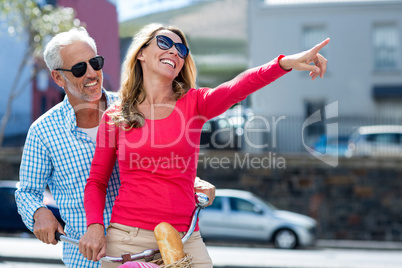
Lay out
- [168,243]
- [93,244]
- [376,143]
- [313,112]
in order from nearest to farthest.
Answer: [168,243], [93,244], [376,143], [313,112]

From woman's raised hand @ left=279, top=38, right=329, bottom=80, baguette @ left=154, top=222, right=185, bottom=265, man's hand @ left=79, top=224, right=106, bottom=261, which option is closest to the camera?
woman's raised hand @ left=279, top=38, right=329, bottom=80

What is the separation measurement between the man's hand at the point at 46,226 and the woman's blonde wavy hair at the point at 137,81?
47 centimetres

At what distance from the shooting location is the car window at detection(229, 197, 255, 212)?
569 inches

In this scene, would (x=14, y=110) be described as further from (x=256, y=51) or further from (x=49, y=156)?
(x=49, y=156)

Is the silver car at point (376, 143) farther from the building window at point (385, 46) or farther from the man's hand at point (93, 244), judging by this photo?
the man's hand at point (93, 244)

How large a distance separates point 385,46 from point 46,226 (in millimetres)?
21089

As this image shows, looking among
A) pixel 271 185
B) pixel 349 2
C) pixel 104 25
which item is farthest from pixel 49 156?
pixel 349 2

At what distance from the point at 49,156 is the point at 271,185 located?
14.7 metres

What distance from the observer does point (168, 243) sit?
7.02 feet

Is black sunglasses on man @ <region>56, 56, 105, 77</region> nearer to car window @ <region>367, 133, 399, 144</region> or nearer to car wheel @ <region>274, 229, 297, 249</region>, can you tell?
car wheel @ <region>274, 229, 297, 249</region>

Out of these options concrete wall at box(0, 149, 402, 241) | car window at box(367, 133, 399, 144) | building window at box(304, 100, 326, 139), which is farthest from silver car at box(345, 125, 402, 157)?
building window at box(304, 100, 326, 139)

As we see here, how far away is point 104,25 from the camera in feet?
12.8

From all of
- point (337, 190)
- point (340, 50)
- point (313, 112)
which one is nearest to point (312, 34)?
point (340, 50)

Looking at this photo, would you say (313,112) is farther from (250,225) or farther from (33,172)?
(33,172)
